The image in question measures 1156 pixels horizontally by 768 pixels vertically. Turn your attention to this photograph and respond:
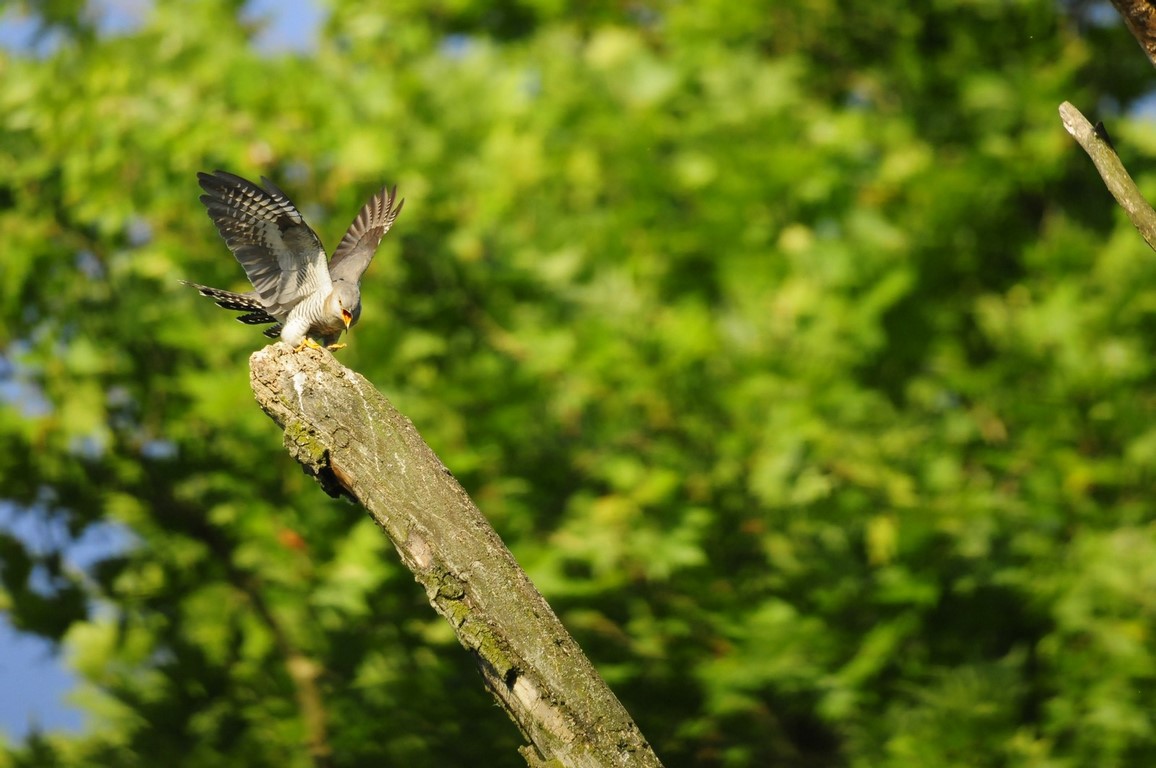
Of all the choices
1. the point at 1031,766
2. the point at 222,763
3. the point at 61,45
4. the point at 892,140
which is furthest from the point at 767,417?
the point at 61,45

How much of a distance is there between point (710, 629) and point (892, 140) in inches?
147

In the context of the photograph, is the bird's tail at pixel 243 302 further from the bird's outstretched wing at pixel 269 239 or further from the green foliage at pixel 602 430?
the green foliage at pixel 602 430

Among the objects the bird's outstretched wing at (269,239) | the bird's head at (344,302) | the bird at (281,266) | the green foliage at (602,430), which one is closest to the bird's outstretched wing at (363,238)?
the bird at (281,266)

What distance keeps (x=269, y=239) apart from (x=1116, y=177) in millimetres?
2789

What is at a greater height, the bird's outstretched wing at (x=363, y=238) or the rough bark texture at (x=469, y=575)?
the bird's outstretched wing at (x=363, y=238)

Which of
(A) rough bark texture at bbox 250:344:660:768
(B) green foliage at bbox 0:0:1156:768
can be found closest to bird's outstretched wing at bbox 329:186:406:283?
(B) green foliage at bbox 0:0:1156:768

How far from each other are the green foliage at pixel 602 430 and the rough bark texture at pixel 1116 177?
3584 millimetres

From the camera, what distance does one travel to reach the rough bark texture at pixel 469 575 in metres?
2.56

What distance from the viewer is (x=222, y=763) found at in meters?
6.27

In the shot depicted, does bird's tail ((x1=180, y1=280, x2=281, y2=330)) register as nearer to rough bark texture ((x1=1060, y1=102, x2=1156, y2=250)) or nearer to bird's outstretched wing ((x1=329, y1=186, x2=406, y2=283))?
bird's outstretched wing ((x1=329, y1=186, x2=406, y2=283))

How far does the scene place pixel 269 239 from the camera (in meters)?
4.25

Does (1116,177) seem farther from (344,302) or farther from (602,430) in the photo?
(602,430)

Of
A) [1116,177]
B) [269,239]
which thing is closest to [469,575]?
[1116,177]

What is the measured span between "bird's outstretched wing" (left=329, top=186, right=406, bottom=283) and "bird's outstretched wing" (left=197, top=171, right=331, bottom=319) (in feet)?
0.99
